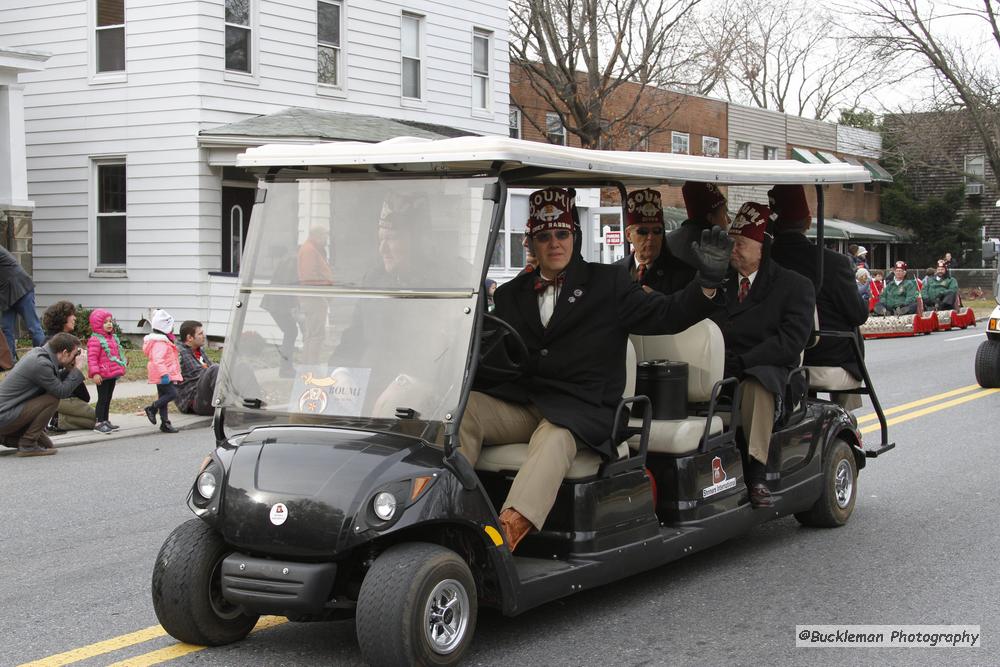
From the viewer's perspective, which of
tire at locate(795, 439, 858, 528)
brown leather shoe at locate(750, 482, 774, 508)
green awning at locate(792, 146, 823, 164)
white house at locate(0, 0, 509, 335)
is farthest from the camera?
green awning at locate(792, 146, 823, 164)

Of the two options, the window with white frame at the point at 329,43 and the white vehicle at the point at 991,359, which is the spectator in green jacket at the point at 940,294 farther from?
the window with white frame at the point at 329,43

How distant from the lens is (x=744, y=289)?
7.04 metres

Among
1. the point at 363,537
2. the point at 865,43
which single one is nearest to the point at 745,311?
the point at 363,537

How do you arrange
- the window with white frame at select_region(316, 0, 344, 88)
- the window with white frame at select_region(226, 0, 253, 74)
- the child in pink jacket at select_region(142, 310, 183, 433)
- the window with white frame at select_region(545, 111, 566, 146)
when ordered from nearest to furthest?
1. the child in pink jacket at select_region(142, 310, 183, 433)
2. the window with white frame at select_region(226, 0, 253, 74)
3. the window with white frame at select_region(316, 0, 344, 88)
4. the window with white frame at select_region(545, 111, 566, 146)

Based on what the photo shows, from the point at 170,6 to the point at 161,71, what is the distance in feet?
3.36

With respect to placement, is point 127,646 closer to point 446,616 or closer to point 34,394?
point 446,616

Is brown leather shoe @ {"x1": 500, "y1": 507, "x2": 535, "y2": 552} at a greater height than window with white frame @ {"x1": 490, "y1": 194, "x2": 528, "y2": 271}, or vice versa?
window with white frame @ {"x1": 490, "y1": 194, "x2": 528, "y2": 271}

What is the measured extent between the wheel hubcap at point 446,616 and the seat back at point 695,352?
2.25 meters

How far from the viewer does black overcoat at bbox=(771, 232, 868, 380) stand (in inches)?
298

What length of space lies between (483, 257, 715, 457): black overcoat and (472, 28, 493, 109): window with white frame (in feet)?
63.7

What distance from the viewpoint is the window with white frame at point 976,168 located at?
51.2m

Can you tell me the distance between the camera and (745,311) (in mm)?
6910

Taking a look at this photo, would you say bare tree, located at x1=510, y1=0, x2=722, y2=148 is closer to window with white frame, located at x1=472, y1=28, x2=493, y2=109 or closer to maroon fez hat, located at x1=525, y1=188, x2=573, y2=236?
window with white frame, located at x1=472, y1=28, x2=493, y2=109

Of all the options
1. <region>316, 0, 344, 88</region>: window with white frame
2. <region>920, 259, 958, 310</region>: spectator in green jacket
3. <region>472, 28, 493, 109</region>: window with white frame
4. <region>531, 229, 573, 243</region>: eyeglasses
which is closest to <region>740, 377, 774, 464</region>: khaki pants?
<region>531, 229, 573, 243</region>: eyeglasses
